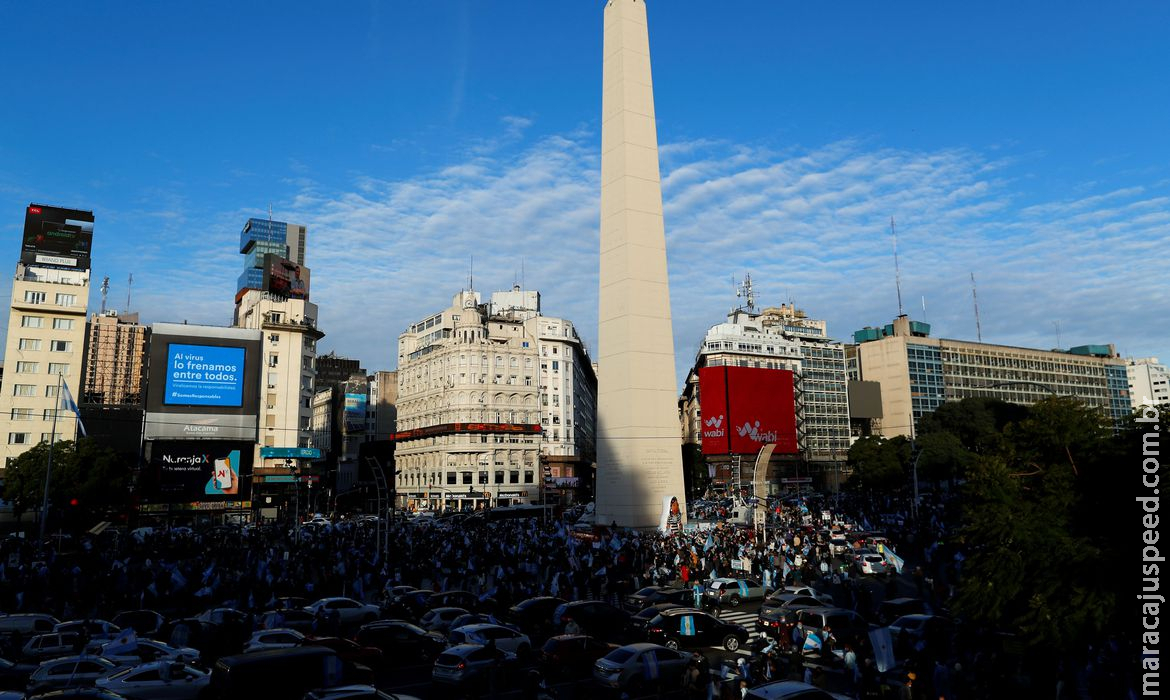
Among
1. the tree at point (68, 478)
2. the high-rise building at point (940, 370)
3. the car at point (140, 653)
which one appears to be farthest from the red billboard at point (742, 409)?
the car at point (140, 653)

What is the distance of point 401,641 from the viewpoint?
57.8ft

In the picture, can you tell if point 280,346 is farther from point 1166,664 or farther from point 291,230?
point 291,230

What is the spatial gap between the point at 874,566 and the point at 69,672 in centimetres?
2772

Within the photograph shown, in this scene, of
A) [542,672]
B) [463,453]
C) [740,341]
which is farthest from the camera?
[740,341]

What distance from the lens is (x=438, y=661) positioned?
15539 millimetres

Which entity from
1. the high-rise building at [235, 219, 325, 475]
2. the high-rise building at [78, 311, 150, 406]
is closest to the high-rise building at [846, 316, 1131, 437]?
the high-rise building at [235, 219, 325, 475]

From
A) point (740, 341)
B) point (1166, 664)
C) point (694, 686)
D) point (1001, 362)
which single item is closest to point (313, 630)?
point (694, 686)

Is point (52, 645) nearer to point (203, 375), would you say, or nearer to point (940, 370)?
point (203, 375)

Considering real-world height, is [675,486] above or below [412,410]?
below

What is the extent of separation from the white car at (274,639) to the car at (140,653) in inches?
46.0

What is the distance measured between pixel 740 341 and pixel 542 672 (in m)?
105

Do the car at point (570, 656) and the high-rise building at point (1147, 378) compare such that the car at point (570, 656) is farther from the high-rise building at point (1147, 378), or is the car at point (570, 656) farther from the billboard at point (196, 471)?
the high-rise building at point (1147, 378)

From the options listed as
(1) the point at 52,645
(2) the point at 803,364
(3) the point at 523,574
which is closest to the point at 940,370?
(2) the point at 803,364

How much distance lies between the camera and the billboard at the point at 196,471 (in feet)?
213
